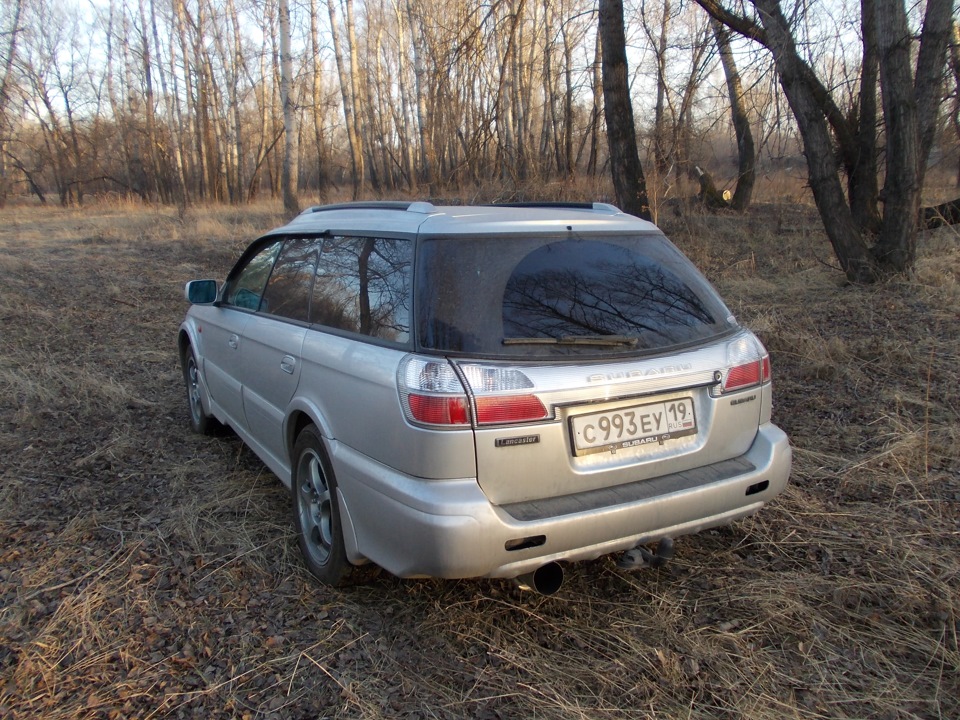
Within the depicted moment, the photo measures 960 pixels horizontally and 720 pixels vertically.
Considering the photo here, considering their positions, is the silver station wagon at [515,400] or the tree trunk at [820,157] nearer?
the silver station wagon at [515,400]

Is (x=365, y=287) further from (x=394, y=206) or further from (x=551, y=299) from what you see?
(x=551, y=299)

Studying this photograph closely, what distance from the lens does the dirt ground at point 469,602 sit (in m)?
2.51

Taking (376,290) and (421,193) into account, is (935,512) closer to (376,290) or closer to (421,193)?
(376,290)

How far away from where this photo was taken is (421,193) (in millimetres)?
19469

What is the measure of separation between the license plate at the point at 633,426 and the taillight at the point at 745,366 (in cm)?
23

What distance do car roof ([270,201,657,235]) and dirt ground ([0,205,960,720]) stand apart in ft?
5.01

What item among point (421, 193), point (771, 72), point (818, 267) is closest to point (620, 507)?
point (771, 72)

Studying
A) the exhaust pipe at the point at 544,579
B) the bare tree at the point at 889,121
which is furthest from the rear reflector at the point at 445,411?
the bare tree at the point at 889,121

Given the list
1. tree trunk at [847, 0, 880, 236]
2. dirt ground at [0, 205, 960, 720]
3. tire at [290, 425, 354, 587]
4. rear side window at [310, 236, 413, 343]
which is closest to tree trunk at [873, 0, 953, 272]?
tree trunk at [847, 0, 880, 236]

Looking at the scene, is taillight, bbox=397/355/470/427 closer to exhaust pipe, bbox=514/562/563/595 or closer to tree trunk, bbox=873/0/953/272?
exhaust pipe, bbox=514/562/563/595

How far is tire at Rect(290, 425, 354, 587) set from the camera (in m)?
3.00

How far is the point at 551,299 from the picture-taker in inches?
107

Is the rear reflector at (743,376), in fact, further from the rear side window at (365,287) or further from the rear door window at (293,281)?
the rear door window at (293,281)

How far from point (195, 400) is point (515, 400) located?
3.53 metres
